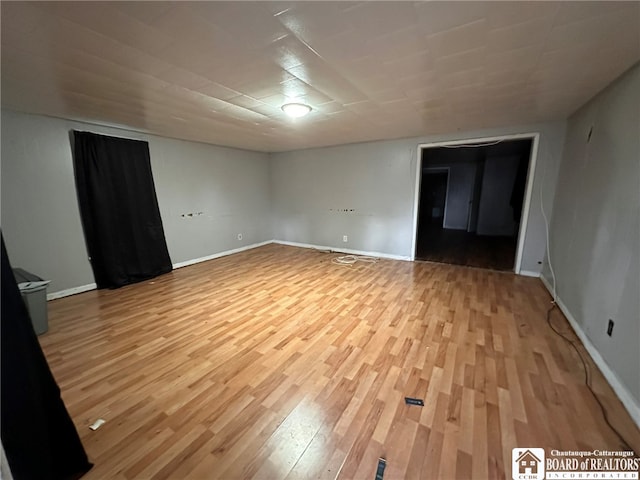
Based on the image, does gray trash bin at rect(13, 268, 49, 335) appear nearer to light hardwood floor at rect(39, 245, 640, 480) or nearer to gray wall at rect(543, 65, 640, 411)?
light hardwood floor at rect(39, 245, 640, 480)

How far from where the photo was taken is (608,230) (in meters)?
2.08

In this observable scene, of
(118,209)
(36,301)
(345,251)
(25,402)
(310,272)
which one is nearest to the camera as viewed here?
(25,402)

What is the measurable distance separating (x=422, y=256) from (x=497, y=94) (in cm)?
320

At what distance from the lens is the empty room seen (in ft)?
4.35

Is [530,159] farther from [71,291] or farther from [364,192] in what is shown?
[71,291]

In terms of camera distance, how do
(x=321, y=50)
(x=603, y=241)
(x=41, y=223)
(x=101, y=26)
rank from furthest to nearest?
(x=41, y=223) < (x=603, y=241) < (x=321, y=50) < (x=101, y=26)

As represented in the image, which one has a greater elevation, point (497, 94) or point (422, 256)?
point (497, 94)

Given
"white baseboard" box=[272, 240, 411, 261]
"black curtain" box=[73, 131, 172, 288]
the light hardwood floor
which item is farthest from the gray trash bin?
"white baseboard" box=[272, 240, 411, 261]

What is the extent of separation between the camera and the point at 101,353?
7.23 feet

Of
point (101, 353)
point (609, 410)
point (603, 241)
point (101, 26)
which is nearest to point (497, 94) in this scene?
point (603, 241)

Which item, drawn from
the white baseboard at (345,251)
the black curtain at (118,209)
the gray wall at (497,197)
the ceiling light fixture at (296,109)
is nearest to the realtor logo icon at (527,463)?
the ceiling light fixture at (296,109)

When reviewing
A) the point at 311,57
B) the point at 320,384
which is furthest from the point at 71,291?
the point at 311,57

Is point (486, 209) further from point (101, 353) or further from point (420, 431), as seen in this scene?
point (101, 353)

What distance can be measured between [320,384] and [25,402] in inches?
58.6
